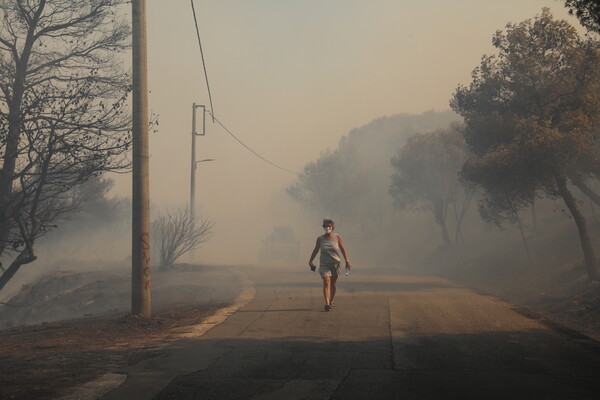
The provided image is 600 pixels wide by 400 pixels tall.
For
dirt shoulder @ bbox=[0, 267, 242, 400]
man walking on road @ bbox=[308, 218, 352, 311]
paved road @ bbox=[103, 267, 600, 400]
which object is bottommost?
paved road @ bbox=[103, 267, 600, 400]

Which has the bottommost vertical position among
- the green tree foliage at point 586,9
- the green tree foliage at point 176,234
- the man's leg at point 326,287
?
the man's leg at point 326,287

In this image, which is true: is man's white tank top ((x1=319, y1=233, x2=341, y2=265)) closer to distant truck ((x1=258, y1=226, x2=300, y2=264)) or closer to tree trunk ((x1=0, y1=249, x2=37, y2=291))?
tree trunk ((x1=0, y1=249, x2=37, y2=291))

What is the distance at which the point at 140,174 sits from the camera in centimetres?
1066

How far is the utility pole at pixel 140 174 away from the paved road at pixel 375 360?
6.24 feet

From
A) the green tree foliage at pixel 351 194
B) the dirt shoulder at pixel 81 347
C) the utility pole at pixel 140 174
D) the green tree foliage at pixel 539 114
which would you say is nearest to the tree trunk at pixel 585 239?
the green tree foliage at pixel 539 114

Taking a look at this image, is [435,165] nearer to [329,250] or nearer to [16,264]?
[329,250]

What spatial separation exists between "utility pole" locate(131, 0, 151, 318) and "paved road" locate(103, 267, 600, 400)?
1.90 meters

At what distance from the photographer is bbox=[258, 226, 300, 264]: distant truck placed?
155 feet

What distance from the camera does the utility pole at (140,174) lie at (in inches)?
420

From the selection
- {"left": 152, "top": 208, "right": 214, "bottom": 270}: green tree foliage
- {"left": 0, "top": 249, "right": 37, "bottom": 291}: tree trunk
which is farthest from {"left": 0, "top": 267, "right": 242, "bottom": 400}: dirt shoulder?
{"left": 152, "top": 208, "right": 214, "bottom": 270}: green tree foliage

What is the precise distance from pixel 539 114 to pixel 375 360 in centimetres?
1493

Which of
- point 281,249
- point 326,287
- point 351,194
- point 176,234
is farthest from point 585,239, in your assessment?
point 351,194

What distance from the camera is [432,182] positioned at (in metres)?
38.8

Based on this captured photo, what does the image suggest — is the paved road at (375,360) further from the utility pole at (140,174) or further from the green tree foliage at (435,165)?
the green tree foliage at (435,165)
